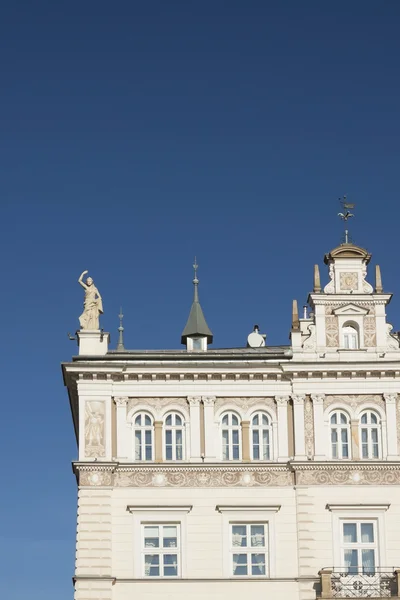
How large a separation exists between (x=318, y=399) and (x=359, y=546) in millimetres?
6237

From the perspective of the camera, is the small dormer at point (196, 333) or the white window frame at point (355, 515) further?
the small dormer at point (196, 333)

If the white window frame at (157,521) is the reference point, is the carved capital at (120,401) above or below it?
above

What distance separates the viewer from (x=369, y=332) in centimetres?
5822

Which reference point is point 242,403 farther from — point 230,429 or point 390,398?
point 390,398

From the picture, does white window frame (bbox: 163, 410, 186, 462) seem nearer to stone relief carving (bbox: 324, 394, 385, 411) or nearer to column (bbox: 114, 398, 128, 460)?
column (bbox: 114, 398, 128, 460)

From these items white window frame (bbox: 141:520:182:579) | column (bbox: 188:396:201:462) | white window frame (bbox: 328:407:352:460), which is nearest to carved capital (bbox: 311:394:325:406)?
white window frame (bbox: 328:407:352:460)

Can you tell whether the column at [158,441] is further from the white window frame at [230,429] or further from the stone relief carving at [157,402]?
the white window frame at [230,429]

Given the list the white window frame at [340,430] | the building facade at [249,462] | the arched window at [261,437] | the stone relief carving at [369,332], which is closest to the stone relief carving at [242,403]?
the building facade at [249,462]

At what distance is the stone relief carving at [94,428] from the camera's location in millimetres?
56188

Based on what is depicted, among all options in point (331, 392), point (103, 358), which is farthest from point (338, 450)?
point (103, 358)

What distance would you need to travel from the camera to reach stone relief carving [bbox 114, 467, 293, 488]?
183ft

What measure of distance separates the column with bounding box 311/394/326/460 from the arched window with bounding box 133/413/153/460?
6748mm

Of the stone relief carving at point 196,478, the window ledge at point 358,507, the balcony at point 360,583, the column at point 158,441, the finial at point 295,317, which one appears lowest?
the balcony at point 360,583

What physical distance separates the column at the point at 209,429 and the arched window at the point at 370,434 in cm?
607
